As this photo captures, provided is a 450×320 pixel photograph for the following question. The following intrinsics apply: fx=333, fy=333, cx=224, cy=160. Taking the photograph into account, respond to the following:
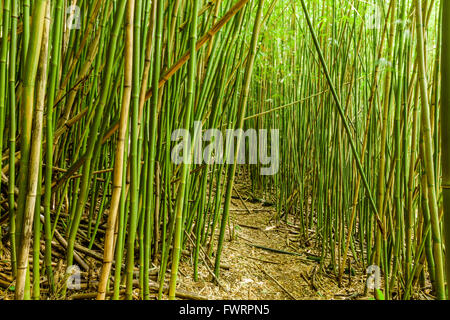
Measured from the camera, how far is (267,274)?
1418 millimetres

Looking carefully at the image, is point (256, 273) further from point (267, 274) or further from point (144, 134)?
point (144, 134)

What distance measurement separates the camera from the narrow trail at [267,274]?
1206 millimetres

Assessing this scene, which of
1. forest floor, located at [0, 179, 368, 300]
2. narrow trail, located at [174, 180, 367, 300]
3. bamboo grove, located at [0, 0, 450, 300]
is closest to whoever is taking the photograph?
bamboo grove, located at [0, 0, 450, 300]

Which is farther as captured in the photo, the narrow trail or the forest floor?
the narrow trail

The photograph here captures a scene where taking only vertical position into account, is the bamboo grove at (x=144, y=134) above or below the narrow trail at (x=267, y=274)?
above

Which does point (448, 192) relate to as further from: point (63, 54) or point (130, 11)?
point (63, 54)

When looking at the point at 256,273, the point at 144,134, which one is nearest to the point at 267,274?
the point at 256,273

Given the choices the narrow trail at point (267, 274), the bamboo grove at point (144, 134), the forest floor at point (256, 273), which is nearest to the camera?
the bamboo grove at point (144, 134)

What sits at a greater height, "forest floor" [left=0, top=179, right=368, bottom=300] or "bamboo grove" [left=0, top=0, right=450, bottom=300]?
"bamboo grove" [left=0, top=0, right=450, bottom=300]

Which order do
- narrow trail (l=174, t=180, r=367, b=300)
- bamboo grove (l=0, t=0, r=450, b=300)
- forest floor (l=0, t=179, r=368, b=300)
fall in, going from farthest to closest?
narrow trail (l=174, t=180, r=367, b=300), forest floor (l=0, t=179, r=368, b=300), bamboo grove (l=0, t=0, r=450, b=300)

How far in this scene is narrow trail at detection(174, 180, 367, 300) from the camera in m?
1.21

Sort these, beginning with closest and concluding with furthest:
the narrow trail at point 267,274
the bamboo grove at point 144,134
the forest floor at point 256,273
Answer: the bamboo grove at point 144,134 → the forest floor at point 256,273 → the narrow trail at point 267,274
